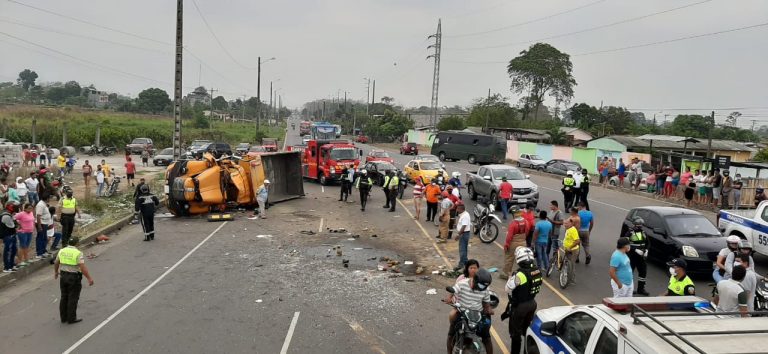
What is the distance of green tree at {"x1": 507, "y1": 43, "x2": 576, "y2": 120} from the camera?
3295 inches

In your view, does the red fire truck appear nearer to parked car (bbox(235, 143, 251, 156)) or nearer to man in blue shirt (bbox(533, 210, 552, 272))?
parked car (bbox(235, 143, 251, 156))

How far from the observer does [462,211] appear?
12203mm

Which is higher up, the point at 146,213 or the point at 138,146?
the point at 138,146

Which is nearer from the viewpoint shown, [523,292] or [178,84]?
[523,292]

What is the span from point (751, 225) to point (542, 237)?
5.48 m

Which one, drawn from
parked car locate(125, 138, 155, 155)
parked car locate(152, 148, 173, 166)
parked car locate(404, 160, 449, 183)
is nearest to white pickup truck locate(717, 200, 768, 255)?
parked car locate(404, 160, 449, 183)

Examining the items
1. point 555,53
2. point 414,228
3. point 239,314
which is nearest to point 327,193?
point 414,228

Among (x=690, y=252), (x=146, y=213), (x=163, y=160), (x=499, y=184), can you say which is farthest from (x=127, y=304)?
(x=163, y=160)

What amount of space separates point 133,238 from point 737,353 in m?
16.0

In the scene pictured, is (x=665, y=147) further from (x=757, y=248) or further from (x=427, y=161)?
(x=757, y=248)

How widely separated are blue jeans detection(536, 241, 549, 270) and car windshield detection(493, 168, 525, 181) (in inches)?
361

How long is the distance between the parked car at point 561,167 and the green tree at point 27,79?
16955 cm

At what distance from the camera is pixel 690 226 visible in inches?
480

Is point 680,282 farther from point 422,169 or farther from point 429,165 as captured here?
point 429,165
